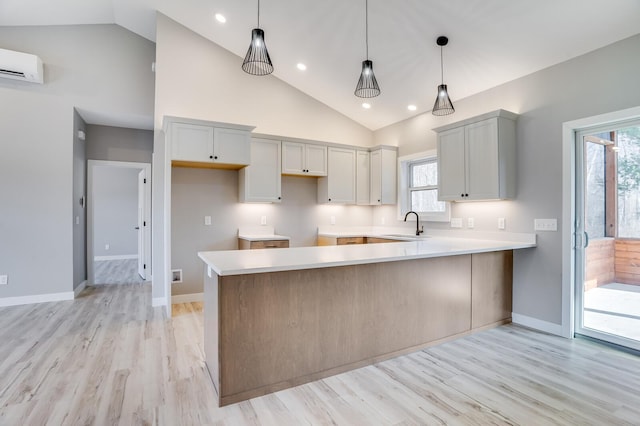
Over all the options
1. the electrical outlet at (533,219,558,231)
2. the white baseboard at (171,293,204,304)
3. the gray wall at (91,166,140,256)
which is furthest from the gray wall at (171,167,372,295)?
the gray wall at (91,166,140,256)

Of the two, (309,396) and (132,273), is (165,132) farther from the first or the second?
(132,273)

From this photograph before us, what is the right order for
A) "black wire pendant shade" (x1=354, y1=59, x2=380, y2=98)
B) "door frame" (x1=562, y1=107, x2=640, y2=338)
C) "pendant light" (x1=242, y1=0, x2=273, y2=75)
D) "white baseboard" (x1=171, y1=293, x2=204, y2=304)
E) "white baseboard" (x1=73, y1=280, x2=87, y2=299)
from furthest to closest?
1. "white baseboard" (x1=73, y1=280, x2=87, y2=299)
2. "white baseboard" (x1=171, y1=293, x2=204, y2=304)
3. "door frame" (x1=562, y1=107, x2=640, y2=338)
4. "black wire pendant shade" (x1=354, y1=59, x2=380, y2=98)
5. "pendant light" (x1=242, y1=0, x2=273, y2=75)

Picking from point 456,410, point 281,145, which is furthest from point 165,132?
point 456,410

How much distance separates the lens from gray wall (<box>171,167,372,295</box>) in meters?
4.42

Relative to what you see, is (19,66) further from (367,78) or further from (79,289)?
(367,78)

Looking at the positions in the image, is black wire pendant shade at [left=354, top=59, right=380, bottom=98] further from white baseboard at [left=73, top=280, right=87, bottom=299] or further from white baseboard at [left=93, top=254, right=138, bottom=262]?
white baseboard at [left=93, top=254, right=138, bottom=262]

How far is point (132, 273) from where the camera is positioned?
6535mm

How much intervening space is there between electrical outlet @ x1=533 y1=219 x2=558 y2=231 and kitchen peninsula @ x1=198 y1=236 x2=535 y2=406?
0.62 metres

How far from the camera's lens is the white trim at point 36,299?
4172mm

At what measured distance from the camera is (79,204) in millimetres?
4973

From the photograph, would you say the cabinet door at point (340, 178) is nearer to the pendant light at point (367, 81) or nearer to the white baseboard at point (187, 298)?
the pendant light at point (367, 81)

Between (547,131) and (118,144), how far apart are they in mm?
6030

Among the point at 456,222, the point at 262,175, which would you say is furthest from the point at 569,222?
the point at 262,175

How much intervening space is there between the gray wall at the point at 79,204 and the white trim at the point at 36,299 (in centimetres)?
20
